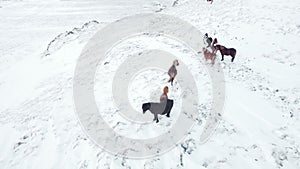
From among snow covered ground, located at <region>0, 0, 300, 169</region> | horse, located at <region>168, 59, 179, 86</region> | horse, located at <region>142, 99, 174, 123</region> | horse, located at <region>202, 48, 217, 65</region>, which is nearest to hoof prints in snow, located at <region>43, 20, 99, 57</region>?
snow covered ground, located at <region>0, 0, 300, 169</region>

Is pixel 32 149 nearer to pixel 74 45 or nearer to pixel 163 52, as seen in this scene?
pixel 163 52

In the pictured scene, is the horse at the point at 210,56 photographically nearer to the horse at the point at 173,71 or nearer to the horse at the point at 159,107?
the horse at the point at 173,71

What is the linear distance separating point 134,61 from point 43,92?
503 centimetres

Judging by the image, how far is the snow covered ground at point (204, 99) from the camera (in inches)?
284

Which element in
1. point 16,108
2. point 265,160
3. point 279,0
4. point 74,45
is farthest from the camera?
point 279,0

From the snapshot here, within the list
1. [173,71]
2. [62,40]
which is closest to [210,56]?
[173,71]

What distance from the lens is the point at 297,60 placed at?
1230cm

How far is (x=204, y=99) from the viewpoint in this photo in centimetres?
927

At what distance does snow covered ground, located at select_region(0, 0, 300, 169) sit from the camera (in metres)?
7.22

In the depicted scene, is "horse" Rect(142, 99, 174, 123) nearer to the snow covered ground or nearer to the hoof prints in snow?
the snow covered ground

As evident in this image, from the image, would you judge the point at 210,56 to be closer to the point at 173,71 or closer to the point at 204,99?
the point at 173,71

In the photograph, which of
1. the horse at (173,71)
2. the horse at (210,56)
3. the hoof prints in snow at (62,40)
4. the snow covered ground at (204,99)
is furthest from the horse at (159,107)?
the hoof prints in snow at (62,40)

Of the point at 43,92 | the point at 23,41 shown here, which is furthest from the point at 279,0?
the point at 23,41

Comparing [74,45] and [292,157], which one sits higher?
[74,45]
